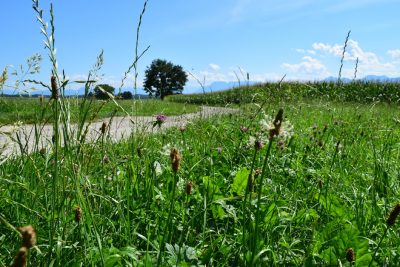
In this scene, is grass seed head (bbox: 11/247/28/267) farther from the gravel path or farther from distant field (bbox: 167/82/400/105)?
distant field (bbox: 167/82/400/105)

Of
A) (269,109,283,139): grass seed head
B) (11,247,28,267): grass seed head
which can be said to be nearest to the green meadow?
(269,109,283,139): grass seed head

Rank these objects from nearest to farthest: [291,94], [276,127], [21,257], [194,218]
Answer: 1. [21,257]
2. [276,127]
3. [194,218]
4. [291,94]

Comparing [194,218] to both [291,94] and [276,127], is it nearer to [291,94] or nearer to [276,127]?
[276,127]

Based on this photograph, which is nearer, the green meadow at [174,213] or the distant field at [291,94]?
the green meadow at [174,213]

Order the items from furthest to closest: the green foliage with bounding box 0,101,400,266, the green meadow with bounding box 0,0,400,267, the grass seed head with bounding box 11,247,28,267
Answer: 1. the green foliage with bounding box 0,101,400,266
2. the green meadow with bounding box 0,0,400,267
3. the grass seed head with bounding box 11,247,28,267

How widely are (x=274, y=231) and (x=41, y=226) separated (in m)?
1.07

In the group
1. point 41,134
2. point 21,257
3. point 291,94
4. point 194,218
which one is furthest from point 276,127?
point 291,94

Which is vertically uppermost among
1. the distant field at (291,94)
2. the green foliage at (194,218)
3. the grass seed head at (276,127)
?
the grass seed head at (276,127)

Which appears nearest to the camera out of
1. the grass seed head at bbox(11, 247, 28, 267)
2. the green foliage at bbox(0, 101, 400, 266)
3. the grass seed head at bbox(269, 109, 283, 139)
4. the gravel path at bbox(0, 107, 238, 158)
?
the grass seed head at bbox(11, 247, 28, 267)

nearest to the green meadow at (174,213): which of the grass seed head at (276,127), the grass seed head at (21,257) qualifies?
the grass seed head at (276,127)

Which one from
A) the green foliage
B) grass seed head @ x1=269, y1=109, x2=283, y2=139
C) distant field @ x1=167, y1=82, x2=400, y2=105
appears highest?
grass seed head @ x1=269, y1=109, x2=283, y2=139

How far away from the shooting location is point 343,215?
2139 millimetres

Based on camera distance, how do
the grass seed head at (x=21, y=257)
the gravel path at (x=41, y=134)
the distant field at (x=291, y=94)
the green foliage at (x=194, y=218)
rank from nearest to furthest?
the grass seed head at (x=21, y=257), the green foliage at (x=194, y=218), the gravel path at (x=41, y=134), the distant field at (x=291, y=94)

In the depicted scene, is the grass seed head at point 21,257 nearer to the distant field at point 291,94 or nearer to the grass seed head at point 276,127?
the grass seed head at point 276,127
